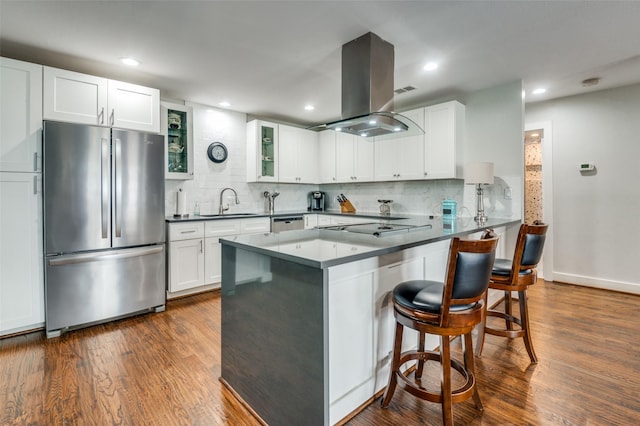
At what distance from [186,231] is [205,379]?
1978mm

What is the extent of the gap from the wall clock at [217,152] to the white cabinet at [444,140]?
2816 mm

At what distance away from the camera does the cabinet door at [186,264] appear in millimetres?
3521

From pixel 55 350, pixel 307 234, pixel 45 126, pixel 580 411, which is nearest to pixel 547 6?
pixel 307 234

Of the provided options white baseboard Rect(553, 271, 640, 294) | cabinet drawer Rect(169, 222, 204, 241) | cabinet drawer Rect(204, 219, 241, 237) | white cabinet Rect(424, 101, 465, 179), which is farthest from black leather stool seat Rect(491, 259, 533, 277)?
cabinet drawer Rect(169, 222, 204, 241)

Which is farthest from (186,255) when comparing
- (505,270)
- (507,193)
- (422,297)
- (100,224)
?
(507,193)

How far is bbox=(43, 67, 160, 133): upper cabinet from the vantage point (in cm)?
273

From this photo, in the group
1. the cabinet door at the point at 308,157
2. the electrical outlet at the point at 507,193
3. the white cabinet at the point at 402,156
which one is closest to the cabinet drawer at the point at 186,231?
the cabinet door at the point at 308,157

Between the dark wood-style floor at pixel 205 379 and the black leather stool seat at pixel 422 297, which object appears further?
the dark wood-style floor at pixel 205 379

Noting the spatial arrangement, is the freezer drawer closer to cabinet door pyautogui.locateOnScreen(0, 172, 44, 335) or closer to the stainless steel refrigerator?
the stainless steel refrigerator

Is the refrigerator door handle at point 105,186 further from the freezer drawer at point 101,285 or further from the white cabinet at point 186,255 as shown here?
the white cabinet at point 186,255

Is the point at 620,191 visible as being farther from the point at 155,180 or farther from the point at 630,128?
the point at 155,180

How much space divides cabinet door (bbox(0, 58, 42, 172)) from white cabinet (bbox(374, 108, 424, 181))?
3.77 meters

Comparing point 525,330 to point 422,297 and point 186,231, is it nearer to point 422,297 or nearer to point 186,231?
point 422,297

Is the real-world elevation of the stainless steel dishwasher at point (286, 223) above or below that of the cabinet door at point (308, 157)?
below
